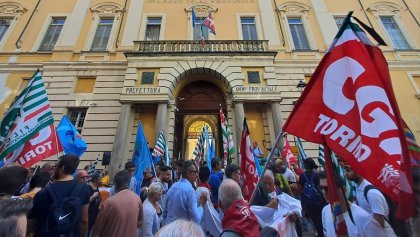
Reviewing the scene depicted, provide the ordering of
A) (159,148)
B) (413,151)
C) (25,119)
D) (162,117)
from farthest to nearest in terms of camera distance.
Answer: (162,117) → (159,148) → (25,119) → (413,151)

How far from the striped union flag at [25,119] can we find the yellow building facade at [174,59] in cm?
706

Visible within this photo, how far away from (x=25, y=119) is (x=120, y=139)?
24.5 feet

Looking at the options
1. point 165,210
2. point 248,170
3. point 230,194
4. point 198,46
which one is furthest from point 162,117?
point 230,194

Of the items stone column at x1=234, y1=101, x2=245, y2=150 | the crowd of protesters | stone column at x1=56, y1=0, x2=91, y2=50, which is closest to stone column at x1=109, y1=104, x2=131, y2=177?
stone column at x1=234, y1=101, x2=245, y2=150

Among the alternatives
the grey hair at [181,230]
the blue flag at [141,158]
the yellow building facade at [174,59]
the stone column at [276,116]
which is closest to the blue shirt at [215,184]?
the blue flag at [141,158]

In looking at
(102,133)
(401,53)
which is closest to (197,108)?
(102,133)

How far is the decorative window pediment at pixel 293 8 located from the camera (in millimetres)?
17312

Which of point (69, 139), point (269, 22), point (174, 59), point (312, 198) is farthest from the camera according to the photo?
point (269, 22)

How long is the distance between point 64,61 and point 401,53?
2329 cm

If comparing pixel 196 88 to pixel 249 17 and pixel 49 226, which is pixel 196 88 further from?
pixel 49 226

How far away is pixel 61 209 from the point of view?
8.61ft

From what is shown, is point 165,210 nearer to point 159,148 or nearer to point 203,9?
point 159,148

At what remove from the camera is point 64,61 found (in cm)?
1436

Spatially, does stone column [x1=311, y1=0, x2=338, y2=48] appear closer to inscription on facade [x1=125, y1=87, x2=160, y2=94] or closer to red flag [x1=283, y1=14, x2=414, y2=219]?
inscription on facade [x1=125, y1=87, x2=160, y2=94]
